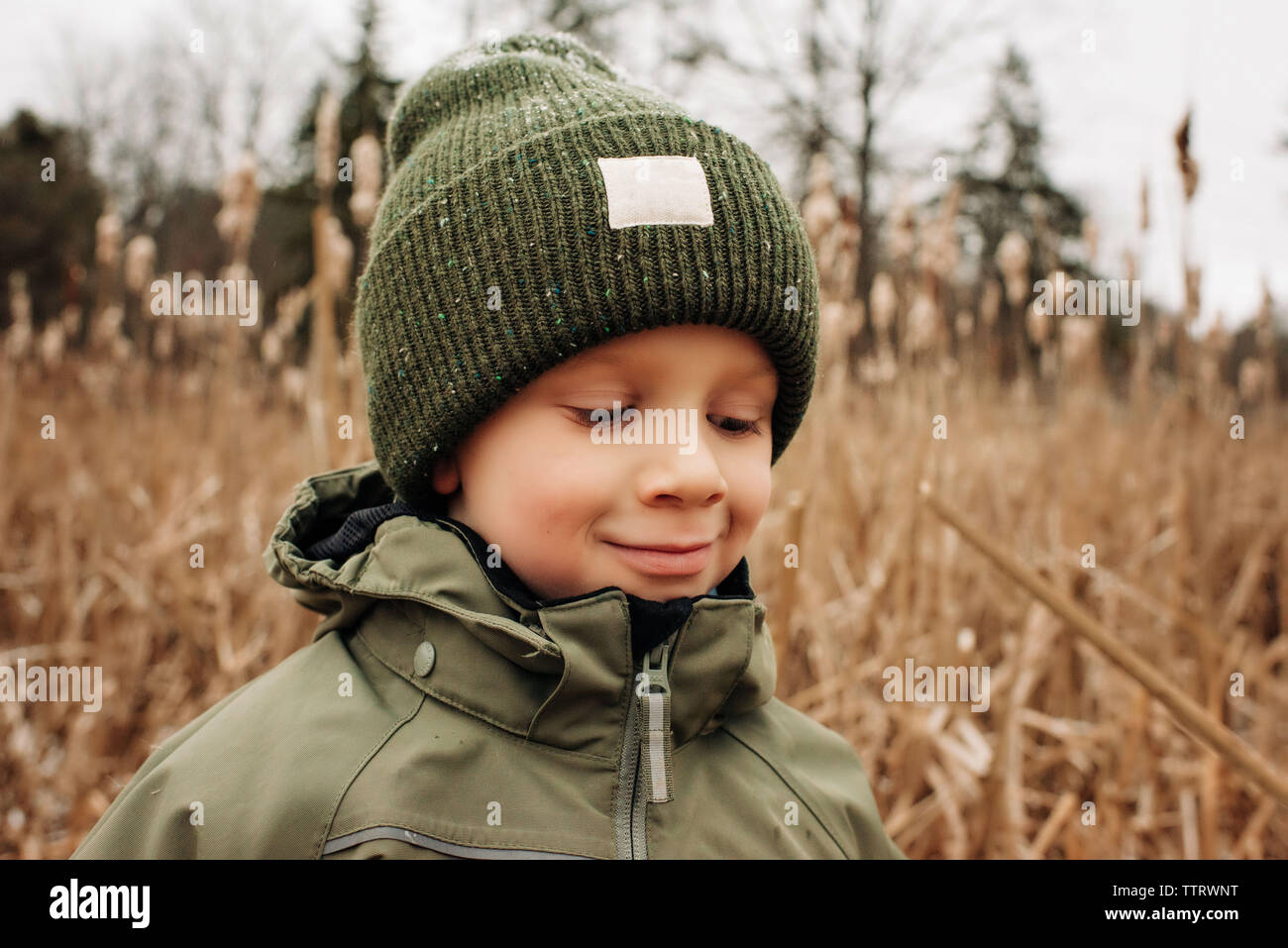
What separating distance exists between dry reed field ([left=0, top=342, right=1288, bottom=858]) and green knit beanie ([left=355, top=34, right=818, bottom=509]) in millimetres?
471

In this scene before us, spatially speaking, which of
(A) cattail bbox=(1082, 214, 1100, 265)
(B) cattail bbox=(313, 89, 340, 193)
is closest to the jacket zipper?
(B) cattail bbox=(313, 89, 340, 193)

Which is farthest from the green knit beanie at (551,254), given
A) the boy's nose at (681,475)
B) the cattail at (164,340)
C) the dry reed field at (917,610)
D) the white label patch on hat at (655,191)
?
the cattail at (164,340)

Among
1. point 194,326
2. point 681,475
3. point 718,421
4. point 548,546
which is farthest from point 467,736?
point 194,326

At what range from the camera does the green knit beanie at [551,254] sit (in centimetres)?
92

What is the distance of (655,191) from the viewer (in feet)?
3.17

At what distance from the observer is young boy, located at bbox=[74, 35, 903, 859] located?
0.81 metres

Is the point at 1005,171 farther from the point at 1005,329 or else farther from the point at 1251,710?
the point at 1251,710

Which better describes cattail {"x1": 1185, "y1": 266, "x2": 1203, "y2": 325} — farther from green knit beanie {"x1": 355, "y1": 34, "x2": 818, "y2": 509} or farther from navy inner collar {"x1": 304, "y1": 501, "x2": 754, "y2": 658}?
navy inner collar {"x1": 304, "y1": 501, "x2": 754, "y2": 658}

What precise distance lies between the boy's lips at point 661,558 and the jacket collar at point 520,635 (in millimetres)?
33

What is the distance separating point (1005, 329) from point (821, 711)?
4662 millimetres

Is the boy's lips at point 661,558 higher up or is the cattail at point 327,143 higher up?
the cattail at point 327,143

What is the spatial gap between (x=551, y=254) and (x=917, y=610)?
1417 millimetres

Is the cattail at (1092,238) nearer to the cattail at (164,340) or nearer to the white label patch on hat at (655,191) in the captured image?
the white label patch on hat at (655,191)

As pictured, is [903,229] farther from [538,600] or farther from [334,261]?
[538,600]
